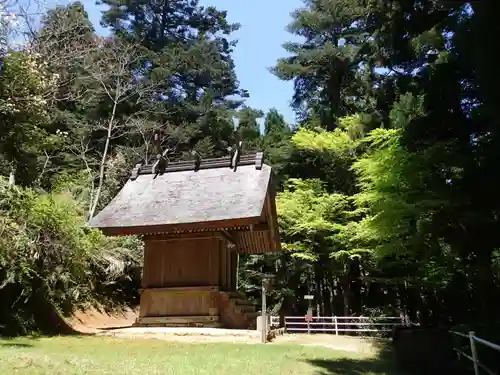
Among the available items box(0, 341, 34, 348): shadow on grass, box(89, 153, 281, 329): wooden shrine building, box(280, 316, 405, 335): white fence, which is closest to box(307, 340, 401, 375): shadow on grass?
box(89, 153, 281, 329): wooden shrine building

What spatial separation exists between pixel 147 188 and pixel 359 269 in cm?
1238

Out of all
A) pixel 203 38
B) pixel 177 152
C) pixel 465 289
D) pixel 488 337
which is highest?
pixel 203 38

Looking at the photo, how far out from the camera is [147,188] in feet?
49.5

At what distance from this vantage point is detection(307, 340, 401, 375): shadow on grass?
7.97 m

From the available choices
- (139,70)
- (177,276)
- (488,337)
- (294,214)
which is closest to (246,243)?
(177,276)

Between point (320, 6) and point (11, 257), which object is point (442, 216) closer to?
point (11, 257)

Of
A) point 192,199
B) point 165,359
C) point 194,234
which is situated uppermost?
point 192,199

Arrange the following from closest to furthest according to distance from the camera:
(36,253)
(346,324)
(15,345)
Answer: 1. (15,345)
2. (36,253)
3. (346,324)

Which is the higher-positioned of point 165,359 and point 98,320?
point 98,320

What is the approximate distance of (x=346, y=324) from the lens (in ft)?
61.4

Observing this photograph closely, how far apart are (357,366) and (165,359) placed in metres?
4.07

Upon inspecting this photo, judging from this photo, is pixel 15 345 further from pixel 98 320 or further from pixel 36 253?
pixel 98 320

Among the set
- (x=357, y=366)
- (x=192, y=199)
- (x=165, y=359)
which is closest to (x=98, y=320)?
(x=192, y=199)

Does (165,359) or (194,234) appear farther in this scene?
(194,234)
